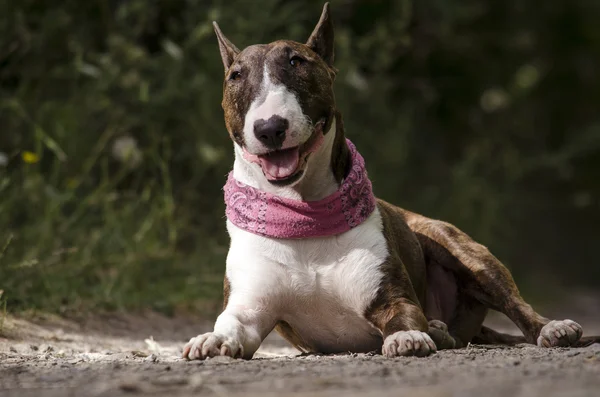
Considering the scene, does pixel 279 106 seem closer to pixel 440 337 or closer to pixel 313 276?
pixel 313 276

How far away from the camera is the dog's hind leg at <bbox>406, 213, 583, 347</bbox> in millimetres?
5027

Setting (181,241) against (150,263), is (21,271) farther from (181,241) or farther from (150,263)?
(181,241)

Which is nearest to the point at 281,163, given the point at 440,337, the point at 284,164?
the point at 284,164

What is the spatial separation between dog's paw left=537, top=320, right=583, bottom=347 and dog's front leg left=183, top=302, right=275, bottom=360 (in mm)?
1308

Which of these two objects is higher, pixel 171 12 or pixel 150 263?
pixel 171 12

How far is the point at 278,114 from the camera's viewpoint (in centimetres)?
418

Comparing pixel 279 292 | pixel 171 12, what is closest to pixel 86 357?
pixel 279 292

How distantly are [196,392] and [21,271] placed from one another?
3.29 m

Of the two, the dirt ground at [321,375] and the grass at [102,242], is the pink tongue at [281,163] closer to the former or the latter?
the dirt ground at [321,375]

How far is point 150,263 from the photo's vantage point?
285 inches

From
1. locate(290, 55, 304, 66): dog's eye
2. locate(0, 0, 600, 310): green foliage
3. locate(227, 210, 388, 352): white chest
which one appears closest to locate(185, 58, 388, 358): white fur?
locate(227, 210, 388, 352): white chest

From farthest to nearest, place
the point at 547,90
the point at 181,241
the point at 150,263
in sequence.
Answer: the point at 547,90 → the point at 181,241 → the point at 150,263

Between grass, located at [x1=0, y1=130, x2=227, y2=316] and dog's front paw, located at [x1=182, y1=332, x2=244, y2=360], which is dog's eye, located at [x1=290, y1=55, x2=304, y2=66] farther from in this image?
grass, located at [x1=0, y1=130, x2=227, y2=316]

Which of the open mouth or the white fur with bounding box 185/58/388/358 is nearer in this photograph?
the open mouth
